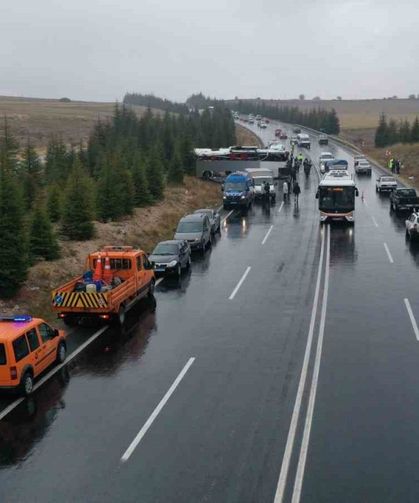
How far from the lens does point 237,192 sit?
51.9m

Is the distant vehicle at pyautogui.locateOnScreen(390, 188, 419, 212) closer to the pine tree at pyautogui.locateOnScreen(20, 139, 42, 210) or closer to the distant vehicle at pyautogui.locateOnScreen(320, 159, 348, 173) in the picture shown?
the distant vehicle at pyautogui.locateOnScreen(320, 159, 348, 173)

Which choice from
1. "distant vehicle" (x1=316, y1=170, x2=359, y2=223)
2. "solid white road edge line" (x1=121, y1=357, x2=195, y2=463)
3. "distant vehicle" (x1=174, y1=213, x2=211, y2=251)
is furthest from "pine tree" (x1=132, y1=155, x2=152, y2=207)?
"solid white road edge line" (x1=121, y1=357, x2=195, y2=463)

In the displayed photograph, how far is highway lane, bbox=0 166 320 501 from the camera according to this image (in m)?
12.1

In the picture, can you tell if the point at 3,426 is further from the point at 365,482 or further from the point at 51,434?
the point at 365,482

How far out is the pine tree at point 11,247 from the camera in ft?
78.7

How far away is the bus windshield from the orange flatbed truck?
2027 centimetres

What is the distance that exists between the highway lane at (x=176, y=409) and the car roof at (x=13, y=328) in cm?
170

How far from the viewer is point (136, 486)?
11.8m

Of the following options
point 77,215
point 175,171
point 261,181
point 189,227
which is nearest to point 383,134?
point 261,181

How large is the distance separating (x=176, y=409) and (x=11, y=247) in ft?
38.7

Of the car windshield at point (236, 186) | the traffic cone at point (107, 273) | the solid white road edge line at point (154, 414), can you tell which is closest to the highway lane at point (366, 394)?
the solid white road edge line at point (154, 414)

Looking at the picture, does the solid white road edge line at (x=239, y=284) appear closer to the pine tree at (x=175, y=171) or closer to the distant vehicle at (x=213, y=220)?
the distant vehicle at (x=213, y=220)

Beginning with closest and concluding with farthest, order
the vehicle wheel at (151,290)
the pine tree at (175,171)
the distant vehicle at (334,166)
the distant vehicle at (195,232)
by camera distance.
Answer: the vehicle wheel at (151,290), the distant vehicle at (195,232), the pine tree at (175,171), the distant vehicle at (334,166)

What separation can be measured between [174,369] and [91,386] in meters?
2.39
